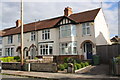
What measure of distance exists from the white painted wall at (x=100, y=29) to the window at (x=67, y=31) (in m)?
3.68

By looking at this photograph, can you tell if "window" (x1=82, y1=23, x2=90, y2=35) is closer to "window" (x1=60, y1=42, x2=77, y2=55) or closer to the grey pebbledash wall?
"window" (x1=60, y1=42, x2=77, y2=55)

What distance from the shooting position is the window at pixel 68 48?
24309 mm

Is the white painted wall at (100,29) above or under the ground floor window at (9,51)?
above

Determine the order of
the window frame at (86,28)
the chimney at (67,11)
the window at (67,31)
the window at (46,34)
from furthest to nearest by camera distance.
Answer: the window at (46,34) < the chimney at (67,11) < the window at (67,31) < the window frame at (86,28)

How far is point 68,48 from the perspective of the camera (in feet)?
81.3

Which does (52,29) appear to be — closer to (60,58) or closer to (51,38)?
(51,38)

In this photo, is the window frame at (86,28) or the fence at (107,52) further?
the window frame at (86,28)

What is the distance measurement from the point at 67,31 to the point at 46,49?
5.78m

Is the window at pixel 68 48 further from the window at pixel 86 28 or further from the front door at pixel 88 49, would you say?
the window at pixel 86 28

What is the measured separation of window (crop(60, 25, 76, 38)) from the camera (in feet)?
80.8

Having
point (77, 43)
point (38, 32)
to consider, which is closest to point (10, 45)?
point (38, 32)

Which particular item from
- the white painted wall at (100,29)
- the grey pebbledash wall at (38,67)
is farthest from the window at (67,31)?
the grey pebbledash wall at (38,67)

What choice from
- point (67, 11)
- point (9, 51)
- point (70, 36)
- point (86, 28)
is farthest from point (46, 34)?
point (9, 51)

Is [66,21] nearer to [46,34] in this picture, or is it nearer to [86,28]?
[86,28]
